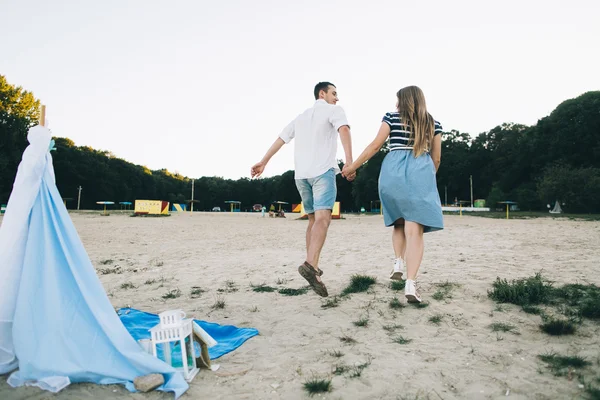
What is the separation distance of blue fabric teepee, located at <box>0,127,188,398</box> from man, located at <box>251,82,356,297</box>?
2.07 m

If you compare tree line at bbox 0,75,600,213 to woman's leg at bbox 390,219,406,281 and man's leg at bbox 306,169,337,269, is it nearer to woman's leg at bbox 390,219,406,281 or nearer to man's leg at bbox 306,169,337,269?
woman's leg at bbox 390,219,406,281

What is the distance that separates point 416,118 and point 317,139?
1.11m

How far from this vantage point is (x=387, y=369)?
8.20 ft

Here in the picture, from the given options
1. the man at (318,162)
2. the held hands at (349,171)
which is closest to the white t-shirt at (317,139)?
the man at (318,162)

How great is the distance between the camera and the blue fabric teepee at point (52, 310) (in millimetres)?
2336

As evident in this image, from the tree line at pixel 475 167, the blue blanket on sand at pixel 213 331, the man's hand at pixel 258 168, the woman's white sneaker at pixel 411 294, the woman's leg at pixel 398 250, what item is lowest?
the blue blanket on sand at pixel 213 331

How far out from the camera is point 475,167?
2365 inches

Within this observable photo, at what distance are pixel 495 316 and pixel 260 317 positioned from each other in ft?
7.05

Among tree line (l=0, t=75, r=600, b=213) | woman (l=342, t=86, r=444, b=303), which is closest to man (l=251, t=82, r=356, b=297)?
woman (l=342, t=86, r=444, b=303)

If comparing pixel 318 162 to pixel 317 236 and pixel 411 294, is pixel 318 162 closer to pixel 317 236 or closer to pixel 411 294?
pixel 317 236

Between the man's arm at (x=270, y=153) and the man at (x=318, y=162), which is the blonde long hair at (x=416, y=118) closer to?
the man at (x=318, y=162)

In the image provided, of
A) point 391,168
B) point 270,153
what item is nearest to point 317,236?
point 391,168

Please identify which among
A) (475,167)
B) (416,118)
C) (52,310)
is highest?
(475,167)

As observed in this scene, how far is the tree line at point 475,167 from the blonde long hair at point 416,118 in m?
34.0
